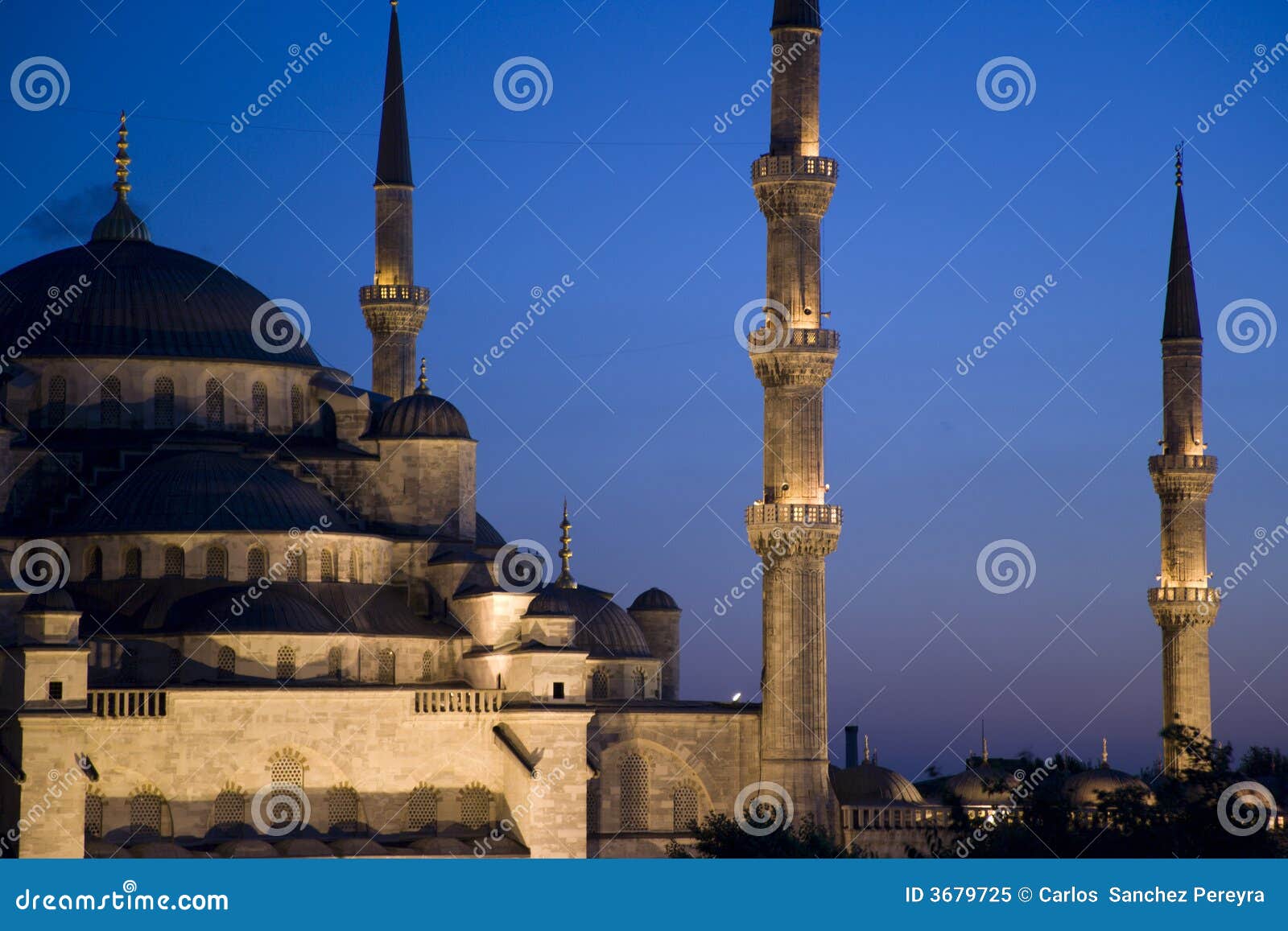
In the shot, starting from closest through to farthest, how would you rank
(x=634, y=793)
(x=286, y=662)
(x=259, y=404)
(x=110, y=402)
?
(x=286, y=662)
(x=634, y=793)
(x=110, y=402)
(x=259, y=404)

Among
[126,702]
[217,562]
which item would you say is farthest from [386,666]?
[126,702]

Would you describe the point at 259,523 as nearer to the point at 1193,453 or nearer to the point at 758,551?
the point at 758,551

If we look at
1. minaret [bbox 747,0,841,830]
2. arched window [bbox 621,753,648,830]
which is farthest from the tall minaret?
arched window [bbox 621,753,648,830]

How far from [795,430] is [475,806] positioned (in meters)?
9.24

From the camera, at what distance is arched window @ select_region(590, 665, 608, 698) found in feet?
158

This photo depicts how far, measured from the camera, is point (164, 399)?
1886 inches

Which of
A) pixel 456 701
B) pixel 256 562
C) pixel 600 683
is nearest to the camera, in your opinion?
pixel 456 701

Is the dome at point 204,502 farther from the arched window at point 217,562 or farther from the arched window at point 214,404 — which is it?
the arched window at point 214,404

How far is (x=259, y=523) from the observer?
43531mm

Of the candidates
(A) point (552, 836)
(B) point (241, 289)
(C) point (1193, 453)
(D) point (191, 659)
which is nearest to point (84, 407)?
(B) point (241, 289)

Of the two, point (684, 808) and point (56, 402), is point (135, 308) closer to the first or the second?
point (56, 402)

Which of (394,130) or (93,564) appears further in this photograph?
(394,130)

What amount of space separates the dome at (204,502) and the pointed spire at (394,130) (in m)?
10.8

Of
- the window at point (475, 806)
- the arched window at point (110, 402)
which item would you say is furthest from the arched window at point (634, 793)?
the arched window at point (110, 402)
